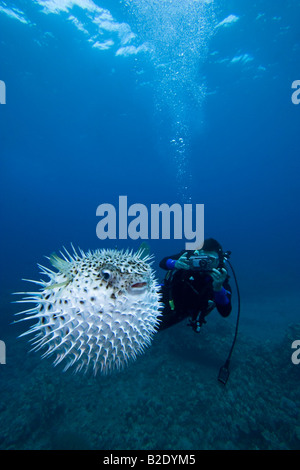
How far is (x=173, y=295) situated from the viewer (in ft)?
13.2

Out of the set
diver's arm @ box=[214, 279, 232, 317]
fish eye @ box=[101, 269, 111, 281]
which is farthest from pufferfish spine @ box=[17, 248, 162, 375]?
diver's arm @ box=[214, 279, 232, 317]

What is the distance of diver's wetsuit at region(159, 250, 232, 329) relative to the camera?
12.6ft

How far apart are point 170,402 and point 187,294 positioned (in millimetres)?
3580

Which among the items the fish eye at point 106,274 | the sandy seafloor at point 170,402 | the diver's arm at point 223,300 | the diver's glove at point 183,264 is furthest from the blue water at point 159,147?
the fish eye at point 106,274

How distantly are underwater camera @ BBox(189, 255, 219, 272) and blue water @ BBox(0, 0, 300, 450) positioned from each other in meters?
3.97

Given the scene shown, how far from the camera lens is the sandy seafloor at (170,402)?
4912 millimetres

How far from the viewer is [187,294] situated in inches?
156

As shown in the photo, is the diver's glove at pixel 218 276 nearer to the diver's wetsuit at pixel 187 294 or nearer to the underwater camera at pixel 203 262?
the underwater camera at pixel 203 262

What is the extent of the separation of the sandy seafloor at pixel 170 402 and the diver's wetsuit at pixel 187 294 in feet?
9.64

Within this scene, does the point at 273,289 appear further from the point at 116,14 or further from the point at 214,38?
the point at 116,14

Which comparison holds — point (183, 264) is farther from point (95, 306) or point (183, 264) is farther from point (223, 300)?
point (95, 306)

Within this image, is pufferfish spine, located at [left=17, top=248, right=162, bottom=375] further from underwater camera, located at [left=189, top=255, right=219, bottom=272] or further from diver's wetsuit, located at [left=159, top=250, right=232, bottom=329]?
diver's wetsuit, located at [left=159, top=250, right=232, bottom=329]
